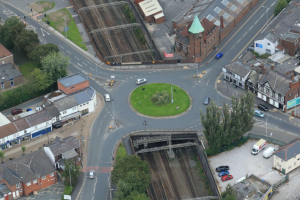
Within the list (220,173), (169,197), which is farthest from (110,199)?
(220,173)

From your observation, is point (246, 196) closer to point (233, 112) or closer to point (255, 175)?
point (255, 175)

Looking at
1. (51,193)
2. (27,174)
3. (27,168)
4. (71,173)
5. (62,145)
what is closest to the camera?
(71,173)

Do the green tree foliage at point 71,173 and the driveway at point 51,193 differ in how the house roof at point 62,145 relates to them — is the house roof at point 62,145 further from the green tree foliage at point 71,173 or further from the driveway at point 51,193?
the driveway at point 51,193

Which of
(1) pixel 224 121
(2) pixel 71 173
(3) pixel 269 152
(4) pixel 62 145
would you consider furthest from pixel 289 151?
(4) pixel 62 145

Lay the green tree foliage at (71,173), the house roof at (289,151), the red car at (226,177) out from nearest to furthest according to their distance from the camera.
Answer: the green tree foliage at (71,173) < the house roof at (289,151) < the red car at (226,177)

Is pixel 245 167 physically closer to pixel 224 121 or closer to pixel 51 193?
pixel 224 121

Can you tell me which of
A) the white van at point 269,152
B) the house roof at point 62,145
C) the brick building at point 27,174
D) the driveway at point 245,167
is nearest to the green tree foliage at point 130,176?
the house roof at point 62,145
